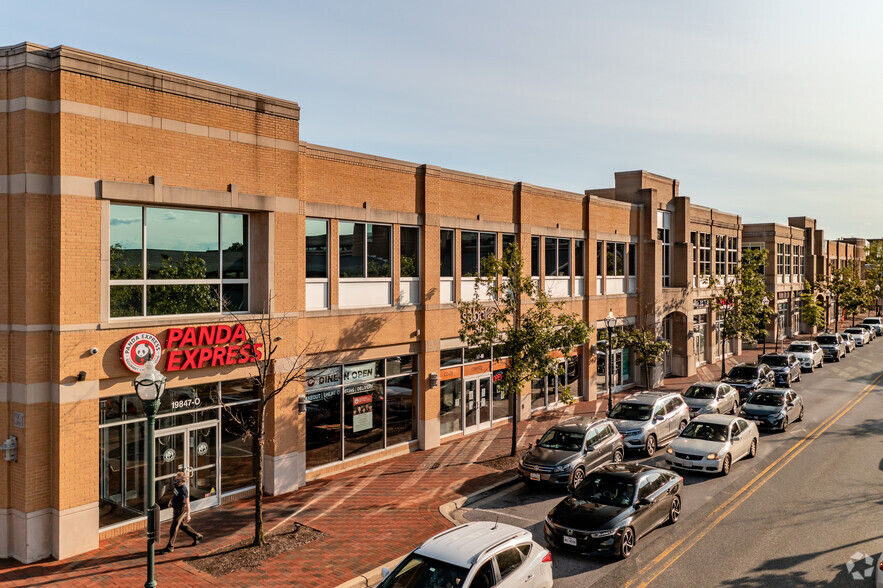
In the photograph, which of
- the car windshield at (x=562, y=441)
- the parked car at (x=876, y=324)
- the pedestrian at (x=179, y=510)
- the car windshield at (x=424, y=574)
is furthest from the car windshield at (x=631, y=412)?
the parked car at (x=876, y=324)

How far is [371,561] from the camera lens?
13797mm

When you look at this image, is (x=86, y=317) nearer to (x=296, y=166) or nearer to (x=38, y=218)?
(x=38, y=218)

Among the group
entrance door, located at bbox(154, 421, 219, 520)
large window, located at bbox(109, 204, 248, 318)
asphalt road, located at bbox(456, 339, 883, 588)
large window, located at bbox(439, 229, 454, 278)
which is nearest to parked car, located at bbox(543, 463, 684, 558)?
asphalt road, located at bbox(456, 339, 883, 588)

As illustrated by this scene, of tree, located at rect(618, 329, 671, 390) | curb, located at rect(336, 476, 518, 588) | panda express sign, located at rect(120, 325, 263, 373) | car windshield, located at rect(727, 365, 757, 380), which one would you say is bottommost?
curb, located at rect(336, 476, 518, 588)

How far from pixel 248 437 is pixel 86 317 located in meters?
5.59

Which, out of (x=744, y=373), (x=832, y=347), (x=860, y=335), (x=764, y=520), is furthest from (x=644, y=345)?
(x=860, y=335)

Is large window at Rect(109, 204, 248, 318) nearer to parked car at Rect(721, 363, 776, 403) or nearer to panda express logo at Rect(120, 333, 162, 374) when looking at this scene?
panda express logo at Rect(120, 333, 162, 374)

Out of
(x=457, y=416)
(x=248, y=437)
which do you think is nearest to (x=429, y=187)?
(x=457, y=416)

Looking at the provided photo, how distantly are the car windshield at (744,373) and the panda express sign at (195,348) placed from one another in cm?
2620

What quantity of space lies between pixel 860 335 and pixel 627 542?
5765cm

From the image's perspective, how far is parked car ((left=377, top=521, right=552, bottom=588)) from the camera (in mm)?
10227

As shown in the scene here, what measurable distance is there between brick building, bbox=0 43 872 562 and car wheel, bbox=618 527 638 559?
9564 mm

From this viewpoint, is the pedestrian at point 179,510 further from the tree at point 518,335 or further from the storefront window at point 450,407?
the storefront window at point 450,407

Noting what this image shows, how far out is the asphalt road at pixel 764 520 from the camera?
13117 mm
